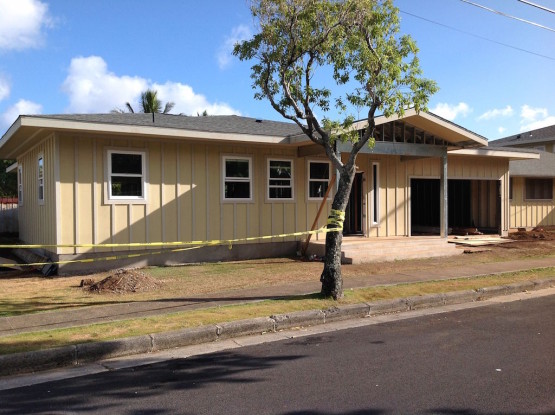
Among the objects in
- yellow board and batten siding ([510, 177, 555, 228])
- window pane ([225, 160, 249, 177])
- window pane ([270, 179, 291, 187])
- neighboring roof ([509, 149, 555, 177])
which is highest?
neighboring roof ([509, 149, 555, 177])

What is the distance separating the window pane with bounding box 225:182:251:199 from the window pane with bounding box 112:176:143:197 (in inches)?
95.3

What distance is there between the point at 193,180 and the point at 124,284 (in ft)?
14.1

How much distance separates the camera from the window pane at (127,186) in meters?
12.2

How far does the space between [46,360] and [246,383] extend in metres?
2.36

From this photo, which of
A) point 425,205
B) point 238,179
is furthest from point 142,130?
point 425,205

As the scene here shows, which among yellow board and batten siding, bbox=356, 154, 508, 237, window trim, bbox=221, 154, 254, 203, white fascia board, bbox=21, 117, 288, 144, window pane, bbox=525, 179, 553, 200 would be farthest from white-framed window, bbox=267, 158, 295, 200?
window pane, bbox=525, 179, 553, 200

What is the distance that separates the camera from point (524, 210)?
75.9ft

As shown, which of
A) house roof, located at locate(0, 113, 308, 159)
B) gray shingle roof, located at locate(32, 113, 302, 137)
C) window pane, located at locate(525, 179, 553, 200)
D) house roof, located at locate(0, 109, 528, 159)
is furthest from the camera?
window pane, located at locate(525, 179, 553, 200)

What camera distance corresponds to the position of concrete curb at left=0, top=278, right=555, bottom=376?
18.3 feet

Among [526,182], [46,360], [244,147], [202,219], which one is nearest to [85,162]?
[202,219]

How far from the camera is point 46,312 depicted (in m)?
7.73

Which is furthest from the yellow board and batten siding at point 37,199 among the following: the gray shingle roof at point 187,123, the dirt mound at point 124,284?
the dirt mound at point 124,284

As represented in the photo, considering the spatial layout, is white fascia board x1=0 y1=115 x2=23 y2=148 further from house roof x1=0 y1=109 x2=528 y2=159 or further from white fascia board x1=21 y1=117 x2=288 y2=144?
white fascia board x1=21 y1=117 x2=288 y2=144

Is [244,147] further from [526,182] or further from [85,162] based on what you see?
[526,182]
